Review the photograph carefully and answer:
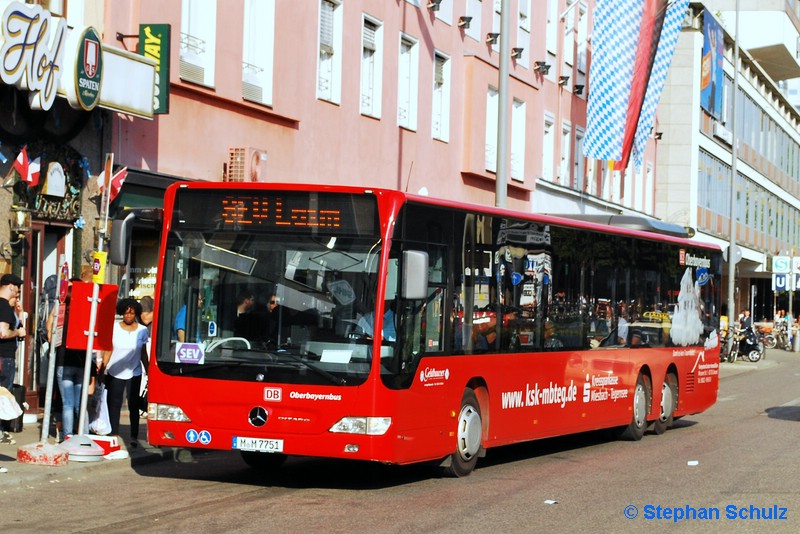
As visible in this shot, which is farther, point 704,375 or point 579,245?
point 704,375

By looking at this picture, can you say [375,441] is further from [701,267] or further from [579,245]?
[701,267]

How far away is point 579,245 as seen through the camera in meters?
16.8

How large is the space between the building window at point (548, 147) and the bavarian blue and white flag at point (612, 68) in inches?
86.9

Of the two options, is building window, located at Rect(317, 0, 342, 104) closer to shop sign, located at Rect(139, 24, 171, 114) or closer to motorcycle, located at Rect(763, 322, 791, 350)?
shop sign, located at Rect(139, 24, 171, 114)

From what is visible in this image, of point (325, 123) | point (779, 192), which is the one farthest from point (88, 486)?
point (779, 192)

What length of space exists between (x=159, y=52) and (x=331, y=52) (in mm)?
7096

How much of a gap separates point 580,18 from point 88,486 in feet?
107

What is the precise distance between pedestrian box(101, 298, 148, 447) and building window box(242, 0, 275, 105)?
8310 millimetres

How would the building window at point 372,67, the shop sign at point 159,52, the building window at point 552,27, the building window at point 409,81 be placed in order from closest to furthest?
1. the shop sign at point 159,52
2. the building window at point 372,67
3. the building window at point 409,81
4. the building window at point 552,27

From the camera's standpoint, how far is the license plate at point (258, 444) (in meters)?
12.3

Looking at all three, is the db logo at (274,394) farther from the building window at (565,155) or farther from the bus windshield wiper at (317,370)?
the building window at (565,155)

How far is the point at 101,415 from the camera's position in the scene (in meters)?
15.6

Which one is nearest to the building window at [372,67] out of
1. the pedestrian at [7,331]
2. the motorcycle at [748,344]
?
the pedestrian at [7,331]

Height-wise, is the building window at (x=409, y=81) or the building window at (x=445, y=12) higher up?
the building window at (x=445, y=12)
